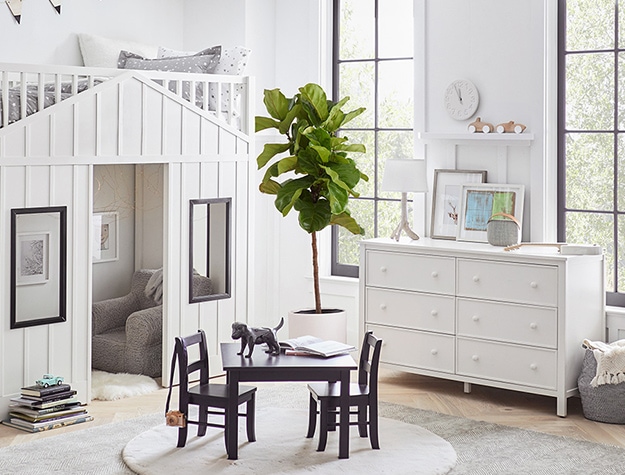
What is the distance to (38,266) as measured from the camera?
5121mm

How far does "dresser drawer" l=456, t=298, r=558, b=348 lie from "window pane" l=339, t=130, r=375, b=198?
149 cm

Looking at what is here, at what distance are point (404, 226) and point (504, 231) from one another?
0.69 meters

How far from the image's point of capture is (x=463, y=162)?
608 centimetres

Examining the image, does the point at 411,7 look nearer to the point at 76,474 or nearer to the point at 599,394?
the point at 599,394

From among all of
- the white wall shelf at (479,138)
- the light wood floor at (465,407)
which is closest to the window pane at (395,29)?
the white wall shelf at (479,138)

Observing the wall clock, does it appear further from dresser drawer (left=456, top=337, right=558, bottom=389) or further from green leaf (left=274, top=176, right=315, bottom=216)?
dresser drawer (left=456, top=337, right=558, bottom=389)

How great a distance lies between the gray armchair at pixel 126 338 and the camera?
19.5ft

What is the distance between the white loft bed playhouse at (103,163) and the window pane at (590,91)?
1.95 m

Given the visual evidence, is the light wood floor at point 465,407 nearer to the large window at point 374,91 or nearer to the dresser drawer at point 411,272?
the dresser drawer at point 411,272

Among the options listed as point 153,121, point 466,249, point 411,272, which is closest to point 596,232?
point 466,249

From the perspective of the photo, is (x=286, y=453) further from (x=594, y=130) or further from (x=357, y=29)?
(x=357, y=29)

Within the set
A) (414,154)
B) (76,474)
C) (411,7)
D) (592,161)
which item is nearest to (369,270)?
(414,154)

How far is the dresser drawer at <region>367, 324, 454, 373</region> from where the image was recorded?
18.4 feet

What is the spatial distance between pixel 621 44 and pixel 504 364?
1925mm
